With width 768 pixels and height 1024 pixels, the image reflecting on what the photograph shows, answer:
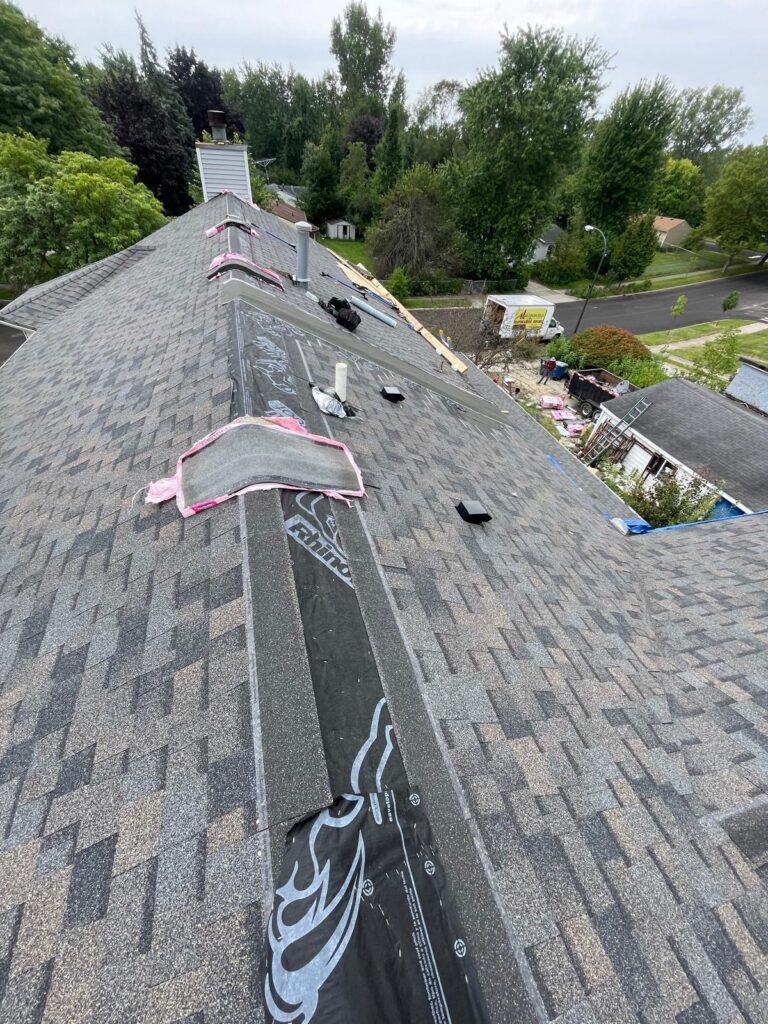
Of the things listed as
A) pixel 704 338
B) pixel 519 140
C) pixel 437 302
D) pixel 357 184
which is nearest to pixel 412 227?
pixel 437 302

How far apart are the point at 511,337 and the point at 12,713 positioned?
1217 inches

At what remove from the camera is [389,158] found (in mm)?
41188

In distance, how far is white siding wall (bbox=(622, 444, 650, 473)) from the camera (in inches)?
724

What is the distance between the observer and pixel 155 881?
2.15 meters

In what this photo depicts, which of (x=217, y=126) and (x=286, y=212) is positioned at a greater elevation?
(x=217, y=126)

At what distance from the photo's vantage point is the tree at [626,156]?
34.2m

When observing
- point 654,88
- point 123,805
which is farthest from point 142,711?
point 654,88

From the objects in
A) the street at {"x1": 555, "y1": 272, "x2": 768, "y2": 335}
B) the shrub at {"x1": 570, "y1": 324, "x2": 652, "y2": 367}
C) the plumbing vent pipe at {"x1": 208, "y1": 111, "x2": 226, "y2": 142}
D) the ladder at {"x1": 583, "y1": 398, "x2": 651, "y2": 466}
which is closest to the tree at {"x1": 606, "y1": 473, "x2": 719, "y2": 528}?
the ladder at {"x1": 583, "y1": 398, "x2": 651, "y2": 466}

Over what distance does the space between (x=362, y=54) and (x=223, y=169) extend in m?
53.8

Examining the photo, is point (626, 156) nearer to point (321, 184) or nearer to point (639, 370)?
point (639, 370)

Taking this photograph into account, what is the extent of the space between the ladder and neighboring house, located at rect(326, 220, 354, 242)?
123 feet

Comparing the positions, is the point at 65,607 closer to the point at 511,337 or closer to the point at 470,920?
the point at 470,920

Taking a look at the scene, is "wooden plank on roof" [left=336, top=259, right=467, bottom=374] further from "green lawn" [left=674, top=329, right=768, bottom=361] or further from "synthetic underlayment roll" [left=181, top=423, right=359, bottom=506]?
"green lawn" [left=674, top=329, right=768, bottom=361]

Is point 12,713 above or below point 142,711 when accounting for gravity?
below
